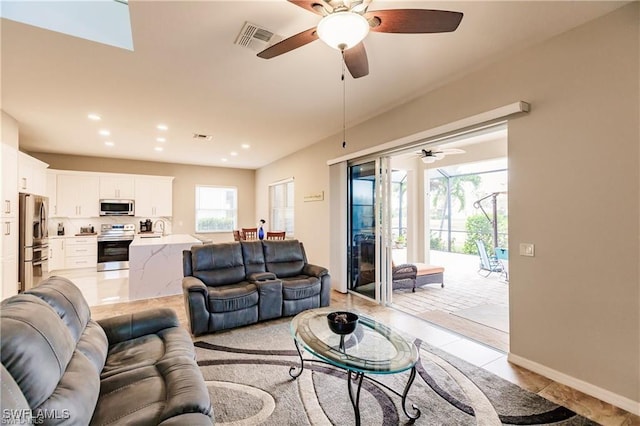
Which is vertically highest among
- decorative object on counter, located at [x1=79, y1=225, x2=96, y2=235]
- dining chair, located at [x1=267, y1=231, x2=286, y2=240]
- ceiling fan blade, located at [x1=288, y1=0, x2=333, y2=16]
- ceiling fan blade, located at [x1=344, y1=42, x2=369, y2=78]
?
ceiling fan blade, located at [x1=288, y1=0, x2=333, y2=16]

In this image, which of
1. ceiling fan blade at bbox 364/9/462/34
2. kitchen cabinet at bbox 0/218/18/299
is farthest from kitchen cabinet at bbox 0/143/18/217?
ceiling fan blade at bbox 364/9/462/34

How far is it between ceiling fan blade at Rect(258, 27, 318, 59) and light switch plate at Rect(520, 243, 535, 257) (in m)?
2.48

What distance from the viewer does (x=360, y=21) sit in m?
1.70

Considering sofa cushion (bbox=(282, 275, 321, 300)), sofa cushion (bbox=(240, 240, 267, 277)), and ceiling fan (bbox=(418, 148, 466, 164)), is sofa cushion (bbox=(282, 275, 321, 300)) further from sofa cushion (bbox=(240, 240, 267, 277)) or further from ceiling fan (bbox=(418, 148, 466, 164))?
ceiling fan (bbox=(418, 148, 466, 164))

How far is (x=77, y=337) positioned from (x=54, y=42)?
2.54m

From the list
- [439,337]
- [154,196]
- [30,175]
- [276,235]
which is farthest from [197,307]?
[154,196]

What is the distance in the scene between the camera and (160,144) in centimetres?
618

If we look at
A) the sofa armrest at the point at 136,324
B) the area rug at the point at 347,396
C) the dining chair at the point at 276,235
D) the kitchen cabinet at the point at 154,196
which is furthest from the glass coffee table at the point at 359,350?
the kitchen cabinet at the point at 154,196

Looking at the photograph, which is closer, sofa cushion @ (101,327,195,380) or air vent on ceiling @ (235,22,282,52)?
sofa cushion @ (101,327,195,380)

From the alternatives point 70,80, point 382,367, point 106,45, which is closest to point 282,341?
point 382,367

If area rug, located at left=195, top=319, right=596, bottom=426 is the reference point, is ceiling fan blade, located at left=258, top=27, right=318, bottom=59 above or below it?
above

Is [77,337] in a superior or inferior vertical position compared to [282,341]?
superior

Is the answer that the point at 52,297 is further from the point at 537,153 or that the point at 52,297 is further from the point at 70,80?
the point at 537,153

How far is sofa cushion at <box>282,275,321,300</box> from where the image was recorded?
3770 millimetres
